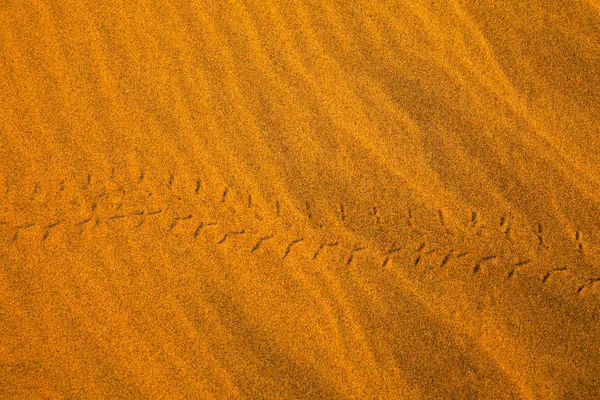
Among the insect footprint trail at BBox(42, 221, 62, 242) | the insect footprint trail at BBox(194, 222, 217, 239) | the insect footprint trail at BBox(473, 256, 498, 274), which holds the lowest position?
the insect footprint trail at BBox(473, 256, 498, 274)

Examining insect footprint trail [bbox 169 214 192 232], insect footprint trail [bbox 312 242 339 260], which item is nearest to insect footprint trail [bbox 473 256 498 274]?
insect footprint trail [bbox 312 242 339 260]

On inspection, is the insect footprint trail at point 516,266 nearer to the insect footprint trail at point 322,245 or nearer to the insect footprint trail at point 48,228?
the insect footprint trail at point 322,245

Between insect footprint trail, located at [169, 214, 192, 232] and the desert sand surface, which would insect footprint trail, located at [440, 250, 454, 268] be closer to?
the desert sand surface

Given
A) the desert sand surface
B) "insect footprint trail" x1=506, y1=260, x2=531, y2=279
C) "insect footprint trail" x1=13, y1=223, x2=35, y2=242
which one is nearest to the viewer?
the desert sand surface

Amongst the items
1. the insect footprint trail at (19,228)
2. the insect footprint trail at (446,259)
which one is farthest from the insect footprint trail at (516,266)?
the insect footprint trail at (19,228)

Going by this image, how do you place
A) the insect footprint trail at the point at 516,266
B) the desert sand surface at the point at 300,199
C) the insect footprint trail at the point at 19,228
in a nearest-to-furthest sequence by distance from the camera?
the desert sand surface at the point at 300,199 < the insect footprint trail at the point at 516,266 < the insect footprint trail at the point at 19,228

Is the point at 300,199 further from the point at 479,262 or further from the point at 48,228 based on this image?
the point at 48,228

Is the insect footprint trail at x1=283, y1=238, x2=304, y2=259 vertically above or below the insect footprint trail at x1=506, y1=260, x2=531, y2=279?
above

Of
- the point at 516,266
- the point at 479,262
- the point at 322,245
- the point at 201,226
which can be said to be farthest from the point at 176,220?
A: the point at 516,266
